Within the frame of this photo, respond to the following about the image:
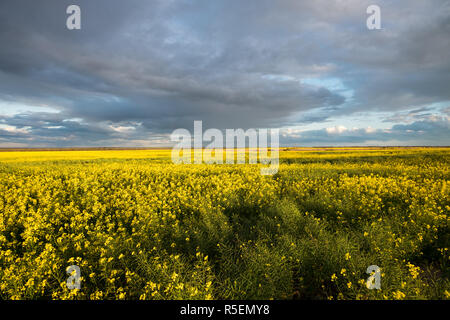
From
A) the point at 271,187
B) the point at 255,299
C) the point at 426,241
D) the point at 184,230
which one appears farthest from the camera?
the point at 271,187

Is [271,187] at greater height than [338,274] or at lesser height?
greater

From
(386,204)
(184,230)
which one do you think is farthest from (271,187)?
(184,230)

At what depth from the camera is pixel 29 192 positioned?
821cm

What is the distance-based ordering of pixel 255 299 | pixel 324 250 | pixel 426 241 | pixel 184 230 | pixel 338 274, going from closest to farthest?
pixel 255 299, pixel 338 274, pixel 324 250, pixel 426 241, pixel 184 230

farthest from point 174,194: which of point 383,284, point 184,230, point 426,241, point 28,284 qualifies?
point 426,241

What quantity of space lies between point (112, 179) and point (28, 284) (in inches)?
320

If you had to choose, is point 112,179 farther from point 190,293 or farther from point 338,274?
point 338,274

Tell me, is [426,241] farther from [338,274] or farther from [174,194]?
[174,194]

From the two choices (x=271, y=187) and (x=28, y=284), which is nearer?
(x=28, y=284)

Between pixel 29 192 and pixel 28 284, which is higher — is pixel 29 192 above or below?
above

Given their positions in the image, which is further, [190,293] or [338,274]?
[338,274]
